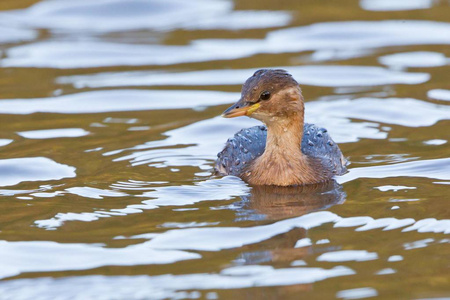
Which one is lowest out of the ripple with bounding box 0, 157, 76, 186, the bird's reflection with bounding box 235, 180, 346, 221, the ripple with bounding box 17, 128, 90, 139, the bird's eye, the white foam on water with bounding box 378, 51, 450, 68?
the bird's reflection with bounding box 235, 180, 346, 221

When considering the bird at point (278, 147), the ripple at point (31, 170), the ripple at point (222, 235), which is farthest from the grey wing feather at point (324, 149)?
the ripple at point (31, 170)

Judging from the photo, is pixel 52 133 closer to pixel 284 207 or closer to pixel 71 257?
→ pixel 284 207

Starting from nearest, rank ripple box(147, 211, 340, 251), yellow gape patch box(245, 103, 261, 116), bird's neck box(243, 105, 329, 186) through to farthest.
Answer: ripple box(147, 211, 340, 251) → yellow gape patch box(245, 103, 261, 116) → bird's neck box(243, 105, 329, 186)

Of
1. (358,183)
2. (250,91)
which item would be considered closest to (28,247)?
(250,91)

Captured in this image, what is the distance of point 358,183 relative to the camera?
1025 cm

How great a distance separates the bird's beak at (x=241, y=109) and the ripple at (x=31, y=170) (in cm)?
190

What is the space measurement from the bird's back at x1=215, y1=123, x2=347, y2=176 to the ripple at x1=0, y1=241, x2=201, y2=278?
2773 millimetres

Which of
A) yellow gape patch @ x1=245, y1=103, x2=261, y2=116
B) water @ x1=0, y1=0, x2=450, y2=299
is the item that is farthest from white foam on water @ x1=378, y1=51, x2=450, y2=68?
yellow gape patch @ x1=245, y1=103, x2=261, y2=116

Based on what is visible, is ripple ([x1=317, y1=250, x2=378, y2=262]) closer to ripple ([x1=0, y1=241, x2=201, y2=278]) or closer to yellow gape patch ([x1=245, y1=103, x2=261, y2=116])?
ripple ([x1=0, y1=241, x2=201, y2=278])

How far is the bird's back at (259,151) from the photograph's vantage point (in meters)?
10.7

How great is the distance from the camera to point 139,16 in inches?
720

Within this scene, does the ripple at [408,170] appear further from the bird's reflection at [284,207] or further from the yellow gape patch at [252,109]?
the yellow gape patch at [252,109]

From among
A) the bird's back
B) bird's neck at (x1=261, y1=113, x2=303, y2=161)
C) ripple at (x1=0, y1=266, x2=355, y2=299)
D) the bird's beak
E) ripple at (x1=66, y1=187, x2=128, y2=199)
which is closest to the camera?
ripple at (x1=0, y1=266, x2=355, y2=299)

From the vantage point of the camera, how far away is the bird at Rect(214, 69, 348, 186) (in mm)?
10156
